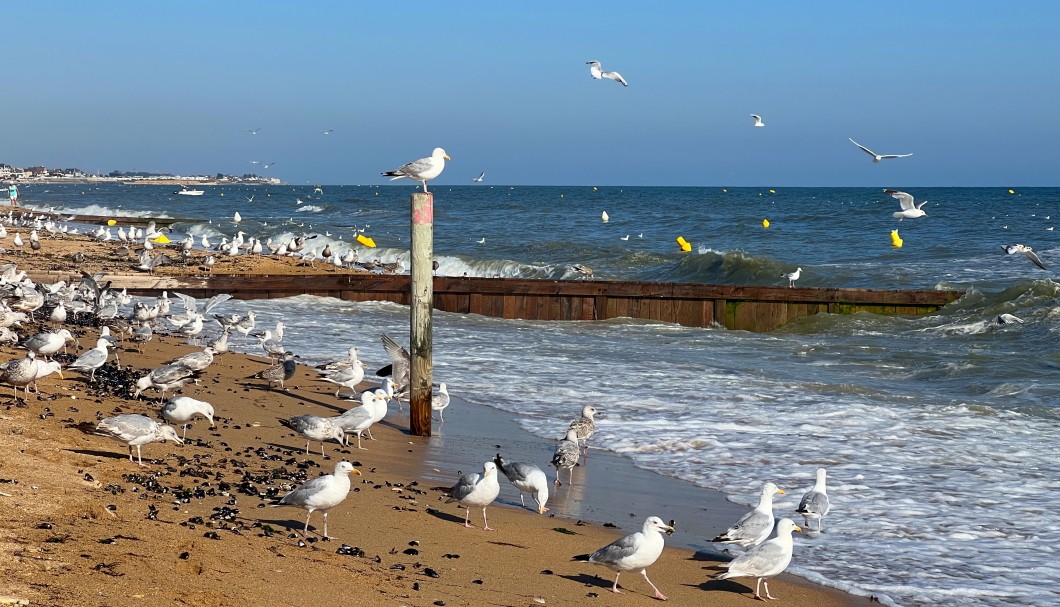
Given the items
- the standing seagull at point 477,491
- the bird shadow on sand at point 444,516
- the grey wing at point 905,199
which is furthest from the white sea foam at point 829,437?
the grey wing at point 905,199

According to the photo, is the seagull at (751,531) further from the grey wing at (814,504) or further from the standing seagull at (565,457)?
the standing seagull at (565,457)

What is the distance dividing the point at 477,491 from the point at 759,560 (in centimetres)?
189

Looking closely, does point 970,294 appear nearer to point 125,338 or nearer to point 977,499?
point 977,499

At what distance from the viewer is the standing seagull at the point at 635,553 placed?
5867mm

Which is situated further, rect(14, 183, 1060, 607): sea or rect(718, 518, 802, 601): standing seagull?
rect(14, 183, 1060, 607): sea

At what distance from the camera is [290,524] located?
6.52 metres

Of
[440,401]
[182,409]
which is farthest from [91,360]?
[440,401]

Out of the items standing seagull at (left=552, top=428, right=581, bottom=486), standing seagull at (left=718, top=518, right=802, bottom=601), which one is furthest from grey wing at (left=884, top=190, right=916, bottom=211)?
standing seagull at (left=718, top=518, right=802, bottom=601)

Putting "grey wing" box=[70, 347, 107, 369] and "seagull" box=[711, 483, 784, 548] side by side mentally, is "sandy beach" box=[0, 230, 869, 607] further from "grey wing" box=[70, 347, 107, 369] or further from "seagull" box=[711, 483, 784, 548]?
"grey wing" box=[70, 347, 107, 369]

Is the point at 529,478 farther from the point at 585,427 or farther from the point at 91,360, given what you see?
the point at 91,360

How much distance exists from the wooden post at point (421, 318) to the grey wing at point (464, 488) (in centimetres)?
299

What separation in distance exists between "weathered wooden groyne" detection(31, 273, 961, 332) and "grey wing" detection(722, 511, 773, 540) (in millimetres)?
13760

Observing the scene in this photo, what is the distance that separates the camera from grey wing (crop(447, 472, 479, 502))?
Result: 7.06m

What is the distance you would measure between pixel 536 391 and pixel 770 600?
22.5 feet
